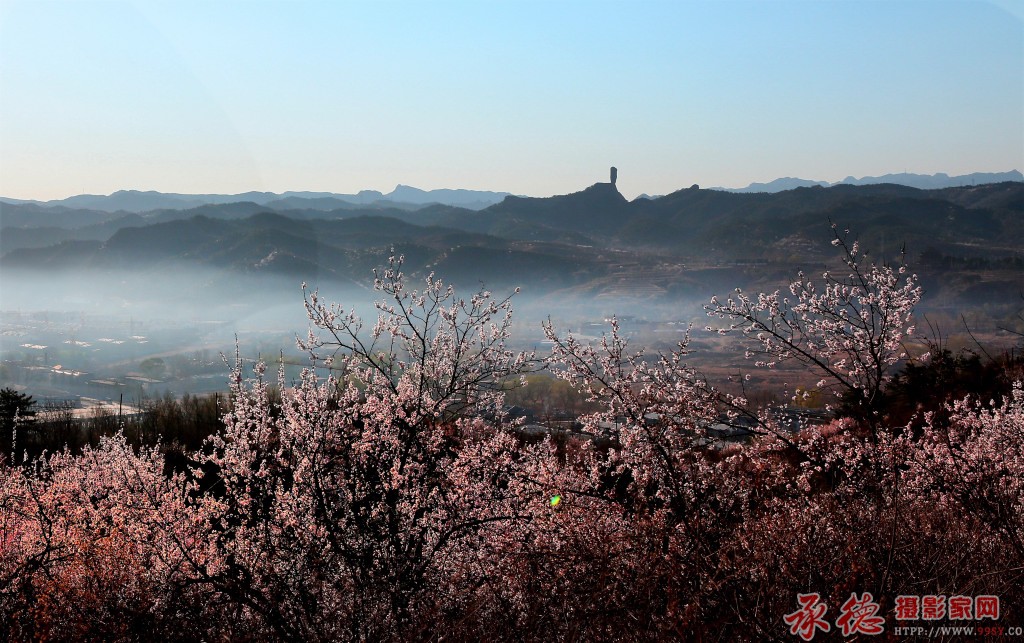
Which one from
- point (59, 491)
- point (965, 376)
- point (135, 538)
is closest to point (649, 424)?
point (135, 538)

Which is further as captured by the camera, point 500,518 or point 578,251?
point 578,251

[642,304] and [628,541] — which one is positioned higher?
[628,541]

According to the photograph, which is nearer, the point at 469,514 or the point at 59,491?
the point at 469,514

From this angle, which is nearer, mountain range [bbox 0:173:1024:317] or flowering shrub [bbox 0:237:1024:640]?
flowering shrub [bbox 0:237:1024:640]

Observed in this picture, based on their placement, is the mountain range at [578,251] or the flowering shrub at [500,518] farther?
the mountain range at [578,251]

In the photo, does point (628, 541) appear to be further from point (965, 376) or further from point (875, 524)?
point (965, 376)

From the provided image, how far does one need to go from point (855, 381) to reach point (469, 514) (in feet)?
Result: 14.2

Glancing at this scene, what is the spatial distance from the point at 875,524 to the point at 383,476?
4.31 metres

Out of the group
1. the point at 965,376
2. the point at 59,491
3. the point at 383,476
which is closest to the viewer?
the point at 383,476

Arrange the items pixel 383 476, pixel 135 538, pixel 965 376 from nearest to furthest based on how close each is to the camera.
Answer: pixel 135 538, pixel 383 476, pixel 965 376

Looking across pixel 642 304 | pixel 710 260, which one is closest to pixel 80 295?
pixel 642 304

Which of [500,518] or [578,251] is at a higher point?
[500,518]

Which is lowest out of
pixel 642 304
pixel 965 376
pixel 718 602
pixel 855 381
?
pixel 642 304

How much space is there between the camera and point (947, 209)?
7313 inches
